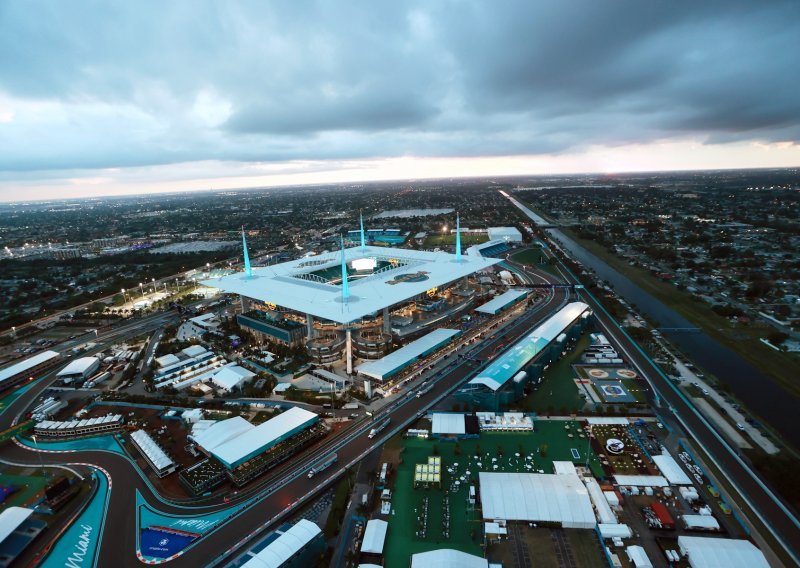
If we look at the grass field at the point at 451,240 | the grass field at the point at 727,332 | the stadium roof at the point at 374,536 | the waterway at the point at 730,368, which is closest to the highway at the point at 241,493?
the stadium roof at the point at 374,536

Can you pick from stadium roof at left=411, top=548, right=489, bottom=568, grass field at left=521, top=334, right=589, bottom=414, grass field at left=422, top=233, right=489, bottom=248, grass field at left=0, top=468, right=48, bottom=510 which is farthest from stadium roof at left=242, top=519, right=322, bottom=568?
grass field at left=422, top=233, right=489, bottom=248

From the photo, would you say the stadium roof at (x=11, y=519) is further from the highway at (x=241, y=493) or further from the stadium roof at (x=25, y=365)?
the stadium roof at (x=25, y=365)

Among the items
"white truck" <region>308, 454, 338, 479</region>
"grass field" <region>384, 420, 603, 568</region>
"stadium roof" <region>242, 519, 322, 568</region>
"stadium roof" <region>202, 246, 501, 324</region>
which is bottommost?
"grass field" <region>384, 420, 603, 568</region>

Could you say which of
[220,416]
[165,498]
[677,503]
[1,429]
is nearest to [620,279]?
[677,503]

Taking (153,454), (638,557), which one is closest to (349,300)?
(153,454)

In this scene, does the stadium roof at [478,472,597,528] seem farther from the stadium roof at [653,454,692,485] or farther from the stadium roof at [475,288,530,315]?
the stadium roof at [475,288,530,315]
